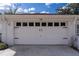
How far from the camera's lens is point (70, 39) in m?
14.2

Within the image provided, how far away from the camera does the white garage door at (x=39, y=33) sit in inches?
566

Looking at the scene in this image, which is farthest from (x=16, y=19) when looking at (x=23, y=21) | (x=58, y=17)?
(x=58, y=17)

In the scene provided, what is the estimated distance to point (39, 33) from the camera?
1439 centimetres

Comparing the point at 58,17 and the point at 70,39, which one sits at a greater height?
the point at 58,17

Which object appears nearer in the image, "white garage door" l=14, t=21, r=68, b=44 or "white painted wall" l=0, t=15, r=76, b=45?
"white painted wall" l=0, t=15, r=76, b=45

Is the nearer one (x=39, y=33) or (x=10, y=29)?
(x=10, y=29)

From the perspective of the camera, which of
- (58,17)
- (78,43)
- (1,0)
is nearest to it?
(1,0)

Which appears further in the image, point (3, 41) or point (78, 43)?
point (3, 41)

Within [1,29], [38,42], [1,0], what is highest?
[1,0]

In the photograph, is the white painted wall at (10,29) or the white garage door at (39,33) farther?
the white garage door at (39,33)

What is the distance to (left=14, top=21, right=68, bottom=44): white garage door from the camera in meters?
14.4

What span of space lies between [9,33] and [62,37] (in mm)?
4280

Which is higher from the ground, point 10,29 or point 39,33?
point 10,29

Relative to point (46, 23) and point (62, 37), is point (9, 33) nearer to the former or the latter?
point (46, 23)
